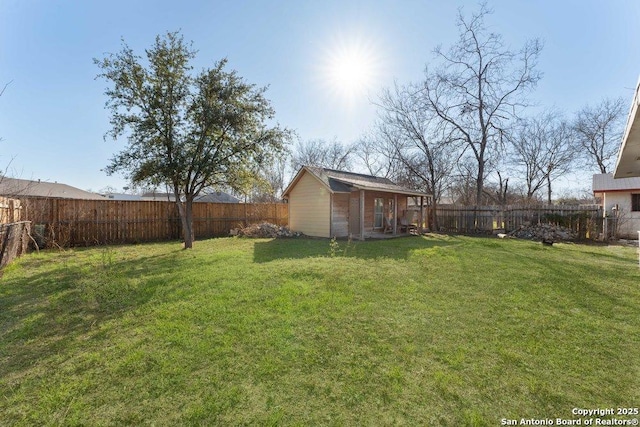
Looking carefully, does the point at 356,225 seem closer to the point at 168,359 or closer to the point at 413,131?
the point at 413,131

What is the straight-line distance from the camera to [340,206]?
46.1 feet

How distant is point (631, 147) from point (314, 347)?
637cm

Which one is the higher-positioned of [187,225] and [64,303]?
[187,225]

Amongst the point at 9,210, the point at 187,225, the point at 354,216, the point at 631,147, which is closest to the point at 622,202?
the point at 354,216

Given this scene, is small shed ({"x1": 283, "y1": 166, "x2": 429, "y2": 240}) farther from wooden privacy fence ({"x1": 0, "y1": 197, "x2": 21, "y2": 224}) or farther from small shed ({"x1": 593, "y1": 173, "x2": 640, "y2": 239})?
wooden privacy fence ({"x1": 0, "y1": 197, "x2": 21, "y2": 224})

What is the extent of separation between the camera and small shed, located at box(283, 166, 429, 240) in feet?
44.7

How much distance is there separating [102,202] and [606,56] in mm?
20210

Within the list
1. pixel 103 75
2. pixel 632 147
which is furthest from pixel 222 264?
pixel 632 147

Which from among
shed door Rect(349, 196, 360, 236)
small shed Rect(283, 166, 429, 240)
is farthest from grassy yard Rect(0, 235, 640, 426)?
shed door Rect(349, 196, 360, 236)

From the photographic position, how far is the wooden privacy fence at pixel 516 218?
45.7 feet

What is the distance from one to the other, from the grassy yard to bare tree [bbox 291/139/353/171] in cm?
3062

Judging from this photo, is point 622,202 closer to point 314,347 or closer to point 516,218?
point 516,218

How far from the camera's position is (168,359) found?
296cm

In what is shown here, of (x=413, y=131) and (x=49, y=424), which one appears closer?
(x=49, y=424)
